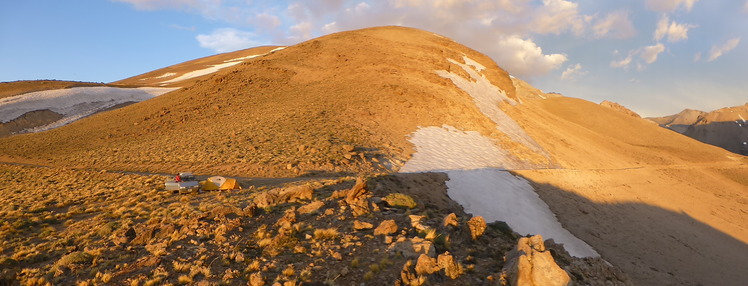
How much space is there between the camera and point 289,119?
86.7 feet

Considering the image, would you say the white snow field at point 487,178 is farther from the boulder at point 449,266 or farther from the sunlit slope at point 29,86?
the sunlit slope at point 29,86

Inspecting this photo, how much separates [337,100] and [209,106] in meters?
11.4

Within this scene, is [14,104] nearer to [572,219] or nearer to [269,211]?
[269,211]

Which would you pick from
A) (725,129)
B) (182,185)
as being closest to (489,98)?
(182,185)

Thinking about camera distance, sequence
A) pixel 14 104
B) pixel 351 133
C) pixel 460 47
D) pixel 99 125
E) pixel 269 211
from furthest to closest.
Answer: pixel 460 47
pixel 14 104
pixel 99 125
pixel 351 133
pixel 269 211

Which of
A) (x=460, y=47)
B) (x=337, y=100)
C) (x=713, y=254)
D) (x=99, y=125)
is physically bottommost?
(x=713, y=254)

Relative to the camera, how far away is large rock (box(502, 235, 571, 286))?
6648 mm

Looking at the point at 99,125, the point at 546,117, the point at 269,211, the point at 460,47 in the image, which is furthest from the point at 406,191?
the point at 460,47

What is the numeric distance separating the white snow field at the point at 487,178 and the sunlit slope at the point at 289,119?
1.45 meters

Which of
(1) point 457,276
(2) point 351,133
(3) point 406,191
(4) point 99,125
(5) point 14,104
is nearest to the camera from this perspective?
(1) point 457,276

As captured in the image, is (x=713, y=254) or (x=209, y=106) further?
(x=209, y=106)

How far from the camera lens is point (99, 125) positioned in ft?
96.9

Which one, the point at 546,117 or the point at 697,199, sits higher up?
the point at 546,117

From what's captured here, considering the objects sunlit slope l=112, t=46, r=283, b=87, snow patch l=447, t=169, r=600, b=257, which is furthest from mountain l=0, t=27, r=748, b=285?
sunlit slope l=112, t=46, r=283, b=87
